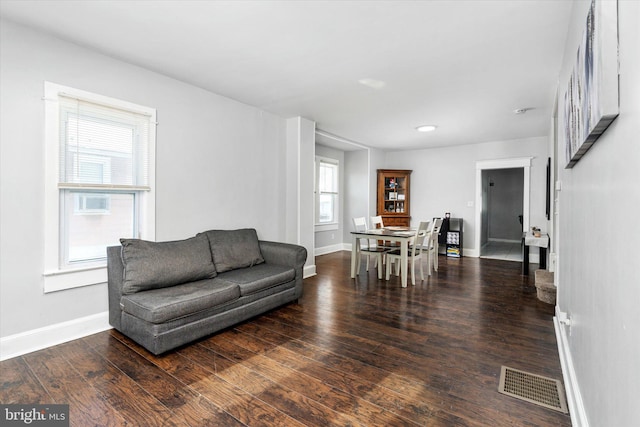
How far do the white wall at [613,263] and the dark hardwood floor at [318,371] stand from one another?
Answer: 0.64 metres

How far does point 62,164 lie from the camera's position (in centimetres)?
276

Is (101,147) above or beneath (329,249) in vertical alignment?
above

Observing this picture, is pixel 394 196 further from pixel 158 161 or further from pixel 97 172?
pixel 97 172

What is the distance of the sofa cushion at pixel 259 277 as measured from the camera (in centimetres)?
318

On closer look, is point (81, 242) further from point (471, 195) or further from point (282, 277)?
point (471, 195)

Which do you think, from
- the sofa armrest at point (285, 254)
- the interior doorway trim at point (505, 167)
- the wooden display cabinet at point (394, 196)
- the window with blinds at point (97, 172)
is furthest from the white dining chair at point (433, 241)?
the window with blinds at point (97, 172)

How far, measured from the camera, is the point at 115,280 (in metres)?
2.86

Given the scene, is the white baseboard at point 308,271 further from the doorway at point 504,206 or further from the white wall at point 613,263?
the doorway at point 504,206

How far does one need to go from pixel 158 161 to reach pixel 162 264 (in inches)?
45.9

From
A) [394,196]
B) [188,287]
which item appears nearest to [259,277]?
[188,287]

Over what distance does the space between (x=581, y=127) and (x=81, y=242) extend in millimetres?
3778

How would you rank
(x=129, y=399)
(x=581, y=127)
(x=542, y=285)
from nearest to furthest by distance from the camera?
1. (x=581, y=127)
2. (x=129, y=399)
3. (x=542, y=285)

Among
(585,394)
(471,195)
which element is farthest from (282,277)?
(471,195)

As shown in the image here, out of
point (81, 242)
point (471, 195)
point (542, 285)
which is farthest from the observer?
point (471, 195)
